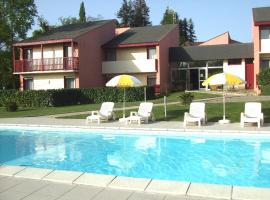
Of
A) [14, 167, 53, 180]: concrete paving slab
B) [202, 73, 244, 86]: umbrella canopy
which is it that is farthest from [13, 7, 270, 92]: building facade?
[14, 167, 53, 180]: concrete paving slab

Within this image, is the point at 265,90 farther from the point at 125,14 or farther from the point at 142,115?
the point at 125,14

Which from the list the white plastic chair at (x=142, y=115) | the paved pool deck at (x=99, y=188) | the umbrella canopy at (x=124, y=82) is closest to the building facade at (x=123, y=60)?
the umbrella canopy at (x=124, y=82)

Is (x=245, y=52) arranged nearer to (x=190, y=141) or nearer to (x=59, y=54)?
(x=59, y=54)

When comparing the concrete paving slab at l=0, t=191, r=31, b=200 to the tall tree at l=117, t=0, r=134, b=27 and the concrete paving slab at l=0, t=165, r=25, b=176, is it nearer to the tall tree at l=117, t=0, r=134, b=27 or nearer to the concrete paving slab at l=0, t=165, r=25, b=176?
the concrete paving slab at l=0, t=165, r=25, b=176

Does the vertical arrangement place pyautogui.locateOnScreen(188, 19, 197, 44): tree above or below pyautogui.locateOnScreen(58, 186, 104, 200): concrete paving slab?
above

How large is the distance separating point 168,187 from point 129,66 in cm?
3177

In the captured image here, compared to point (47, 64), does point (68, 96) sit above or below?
below

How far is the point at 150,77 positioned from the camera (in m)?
38.0

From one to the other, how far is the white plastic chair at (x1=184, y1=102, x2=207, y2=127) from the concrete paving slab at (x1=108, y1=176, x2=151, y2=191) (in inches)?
398

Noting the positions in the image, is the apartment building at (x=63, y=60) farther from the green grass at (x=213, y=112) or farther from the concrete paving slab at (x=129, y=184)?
the concrete paving slab at (x=129, y=184)

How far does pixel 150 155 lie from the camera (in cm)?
1261

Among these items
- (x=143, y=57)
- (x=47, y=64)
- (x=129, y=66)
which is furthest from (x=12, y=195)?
(x=143, y=57)

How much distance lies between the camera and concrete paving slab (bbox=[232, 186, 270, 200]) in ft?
19.8

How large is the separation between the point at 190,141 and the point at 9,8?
3398 cm
